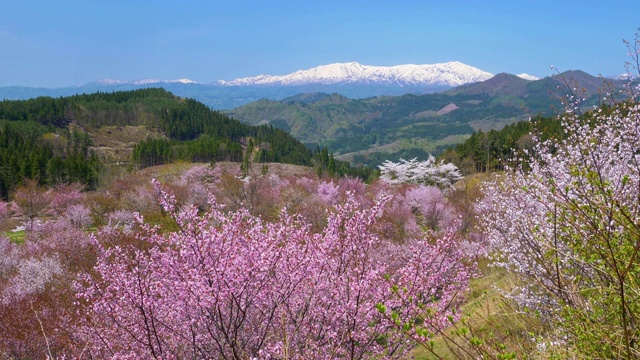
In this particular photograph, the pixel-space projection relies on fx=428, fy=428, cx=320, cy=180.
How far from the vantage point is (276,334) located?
7848 mm

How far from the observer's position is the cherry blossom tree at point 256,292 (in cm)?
686

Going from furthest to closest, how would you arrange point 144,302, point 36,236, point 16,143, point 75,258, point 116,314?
point 16,143 → point 36,236 → point 75,258 → point 116,314 → point 144,302

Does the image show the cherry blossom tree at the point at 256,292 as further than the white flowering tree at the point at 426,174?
No

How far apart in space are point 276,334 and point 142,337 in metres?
2.34

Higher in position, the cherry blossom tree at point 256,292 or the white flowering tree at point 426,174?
the cherry blossom tree at point 256,292

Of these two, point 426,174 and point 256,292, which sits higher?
point 256,292

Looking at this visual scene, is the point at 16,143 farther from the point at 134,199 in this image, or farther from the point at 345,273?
the point at 345,273

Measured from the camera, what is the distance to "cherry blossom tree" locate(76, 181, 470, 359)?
22.5 ft

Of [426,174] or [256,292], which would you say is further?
[426,174]

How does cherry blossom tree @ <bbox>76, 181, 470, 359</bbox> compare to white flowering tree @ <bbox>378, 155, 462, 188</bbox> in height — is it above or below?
above

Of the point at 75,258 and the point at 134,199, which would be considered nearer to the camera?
the point at 75,258

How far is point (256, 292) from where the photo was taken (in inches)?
279

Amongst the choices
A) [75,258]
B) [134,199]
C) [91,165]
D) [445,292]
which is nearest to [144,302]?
[445,292]

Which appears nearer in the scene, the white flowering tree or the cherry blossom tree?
the cherry blossom tree
